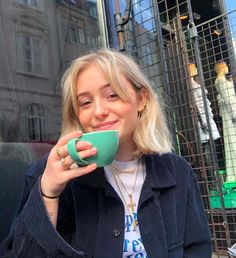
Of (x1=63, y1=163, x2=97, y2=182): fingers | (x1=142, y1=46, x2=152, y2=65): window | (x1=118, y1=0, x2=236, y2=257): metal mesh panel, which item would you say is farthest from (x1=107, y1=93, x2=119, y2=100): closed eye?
(x1=142, y1=46, x2=152, y2=65): window

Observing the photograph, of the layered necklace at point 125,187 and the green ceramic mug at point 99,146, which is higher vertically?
the green ceramic mug at point 99,146

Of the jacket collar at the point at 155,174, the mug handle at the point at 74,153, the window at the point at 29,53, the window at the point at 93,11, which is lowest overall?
the jacket collar at the point at 155,174

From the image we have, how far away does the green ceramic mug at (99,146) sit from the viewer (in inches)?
30.1

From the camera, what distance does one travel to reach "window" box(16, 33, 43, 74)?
57.0 inches

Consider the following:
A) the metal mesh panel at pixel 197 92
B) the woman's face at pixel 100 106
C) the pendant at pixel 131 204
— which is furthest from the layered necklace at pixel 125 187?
the metal mesh panel at pixel 197 92

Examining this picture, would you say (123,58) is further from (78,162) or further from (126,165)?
(78,162)

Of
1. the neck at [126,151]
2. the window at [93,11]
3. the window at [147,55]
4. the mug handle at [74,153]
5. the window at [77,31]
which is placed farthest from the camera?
the window at [147,55]

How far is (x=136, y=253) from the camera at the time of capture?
978 millimetres

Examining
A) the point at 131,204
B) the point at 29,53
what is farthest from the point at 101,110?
the point at 29,53

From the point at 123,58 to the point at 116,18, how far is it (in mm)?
878

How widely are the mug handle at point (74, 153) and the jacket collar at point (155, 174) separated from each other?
8.9 inches

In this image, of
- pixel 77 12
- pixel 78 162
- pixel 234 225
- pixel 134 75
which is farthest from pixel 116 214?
pixel 234 225

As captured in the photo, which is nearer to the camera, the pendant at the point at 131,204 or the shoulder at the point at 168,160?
the pendant at the point at 131,204

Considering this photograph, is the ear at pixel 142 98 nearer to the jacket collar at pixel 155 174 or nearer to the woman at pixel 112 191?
the woman at pixel 112 191
